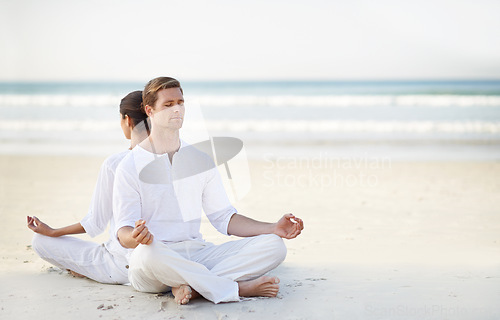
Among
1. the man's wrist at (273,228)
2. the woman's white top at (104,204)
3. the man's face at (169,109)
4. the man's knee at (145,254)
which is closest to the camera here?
the man's knee at (145,254)

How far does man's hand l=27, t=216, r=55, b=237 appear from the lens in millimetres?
3889

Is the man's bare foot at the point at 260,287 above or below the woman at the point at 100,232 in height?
below

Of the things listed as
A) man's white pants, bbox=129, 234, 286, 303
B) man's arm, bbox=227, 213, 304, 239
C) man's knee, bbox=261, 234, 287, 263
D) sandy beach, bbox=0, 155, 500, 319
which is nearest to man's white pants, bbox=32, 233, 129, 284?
sandy beach, bbox=0, 155, 500, 319

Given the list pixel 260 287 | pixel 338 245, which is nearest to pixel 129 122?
pixel 260 287

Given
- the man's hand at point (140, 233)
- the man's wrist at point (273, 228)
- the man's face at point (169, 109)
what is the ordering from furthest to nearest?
the man's wrist at point (273, 228) → the man's face at point (169, 109) → the man's hand at point (140, 233)

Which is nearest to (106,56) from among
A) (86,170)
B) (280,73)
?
A: (280,73)

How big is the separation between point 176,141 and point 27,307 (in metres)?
1.34

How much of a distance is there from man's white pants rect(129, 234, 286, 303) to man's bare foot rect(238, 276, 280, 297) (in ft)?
0.17

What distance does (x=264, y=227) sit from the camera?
3.62 m

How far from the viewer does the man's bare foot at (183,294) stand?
10.9ft

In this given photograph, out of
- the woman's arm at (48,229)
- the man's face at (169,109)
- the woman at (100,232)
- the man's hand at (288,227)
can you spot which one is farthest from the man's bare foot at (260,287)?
the woman's arm at (48,229)

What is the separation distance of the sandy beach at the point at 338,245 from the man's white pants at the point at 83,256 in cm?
10

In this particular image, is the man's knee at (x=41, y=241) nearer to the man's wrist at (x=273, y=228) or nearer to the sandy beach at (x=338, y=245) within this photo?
the sandy beach at (x=338, y=245)

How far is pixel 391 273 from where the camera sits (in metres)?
4.16
